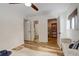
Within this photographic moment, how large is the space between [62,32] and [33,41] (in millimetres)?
1040

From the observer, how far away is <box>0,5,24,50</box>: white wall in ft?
9.75

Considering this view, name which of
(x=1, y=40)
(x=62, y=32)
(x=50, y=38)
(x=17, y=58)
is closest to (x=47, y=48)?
(x=50, y=38)

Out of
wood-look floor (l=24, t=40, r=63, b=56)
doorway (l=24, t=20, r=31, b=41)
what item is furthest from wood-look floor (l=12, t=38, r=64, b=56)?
doorway (l=24, t=20, r=31, b=41)

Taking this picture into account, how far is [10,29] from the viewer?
3.02 m

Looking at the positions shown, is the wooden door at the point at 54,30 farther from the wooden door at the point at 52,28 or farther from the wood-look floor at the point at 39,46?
the wood-look floor at the point at 39,46

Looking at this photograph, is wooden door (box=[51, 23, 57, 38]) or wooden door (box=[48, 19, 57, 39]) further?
wooden door (box=[51, 23, 57, 38])

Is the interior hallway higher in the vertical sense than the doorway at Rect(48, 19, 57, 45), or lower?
lower

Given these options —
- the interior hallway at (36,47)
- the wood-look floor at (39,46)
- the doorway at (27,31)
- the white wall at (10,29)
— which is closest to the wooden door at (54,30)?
the wood-look floor at (39,46)

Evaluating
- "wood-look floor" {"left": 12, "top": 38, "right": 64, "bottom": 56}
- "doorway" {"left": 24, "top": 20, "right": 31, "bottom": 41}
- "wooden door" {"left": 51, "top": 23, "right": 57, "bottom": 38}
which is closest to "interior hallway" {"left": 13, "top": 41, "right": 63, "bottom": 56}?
"wood-look floor" {"left": 12, "top": 38, "right": 64, "bottom": 56}

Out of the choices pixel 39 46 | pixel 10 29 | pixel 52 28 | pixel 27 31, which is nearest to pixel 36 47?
pixel 39 46

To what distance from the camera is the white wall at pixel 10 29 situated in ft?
9.75

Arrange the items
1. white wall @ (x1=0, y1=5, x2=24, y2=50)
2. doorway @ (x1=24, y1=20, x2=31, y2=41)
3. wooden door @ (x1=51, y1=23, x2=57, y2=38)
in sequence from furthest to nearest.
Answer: wooden door @ (x1=51, y1=23, x2=57, y2=38), doorway @ (x1=24, y1=20, x2=31, y2=41), white wall @ (x1=0, y1=5, x2=24, y2=50)

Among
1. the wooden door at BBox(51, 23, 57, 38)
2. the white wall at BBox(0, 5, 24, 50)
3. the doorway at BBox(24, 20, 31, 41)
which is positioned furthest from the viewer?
the wooden door at BBox(51, 23, 57, 38)

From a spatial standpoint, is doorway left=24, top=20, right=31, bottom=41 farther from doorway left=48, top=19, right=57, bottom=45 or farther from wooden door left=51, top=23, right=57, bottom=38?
wooden door left=51, top=23, right=57, bottom=38
